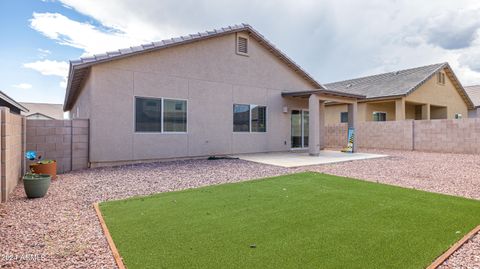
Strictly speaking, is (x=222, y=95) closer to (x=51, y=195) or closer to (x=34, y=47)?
(x=51, y=195)

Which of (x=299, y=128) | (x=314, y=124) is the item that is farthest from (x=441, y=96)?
(x=314, y=124)

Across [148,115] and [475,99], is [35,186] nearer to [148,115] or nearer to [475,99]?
[148,115]

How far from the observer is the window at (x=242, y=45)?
1346cm

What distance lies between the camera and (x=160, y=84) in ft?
36.5

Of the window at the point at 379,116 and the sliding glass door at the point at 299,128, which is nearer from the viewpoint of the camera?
the sliding glass door at the point at 299,128

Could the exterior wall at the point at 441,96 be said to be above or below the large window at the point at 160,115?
above

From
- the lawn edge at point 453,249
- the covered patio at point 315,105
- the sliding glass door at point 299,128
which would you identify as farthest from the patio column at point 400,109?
the lawn edge at point 453,249

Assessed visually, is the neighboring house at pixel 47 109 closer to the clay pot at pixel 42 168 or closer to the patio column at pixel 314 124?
the clay pot at pixel 42 168

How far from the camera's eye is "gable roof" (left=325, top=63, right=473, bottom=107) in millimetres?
20688

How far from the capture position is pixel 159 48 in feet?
36.1

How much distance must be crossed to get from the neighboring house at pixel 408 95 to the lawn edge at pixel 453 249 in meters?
18.1

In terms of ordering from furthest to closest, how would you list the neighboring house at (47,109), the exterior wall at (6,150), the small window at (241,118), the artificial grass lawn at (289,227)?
the neighboring house at (47,109) < the small window at (241,118) < the exterior wall at (6,150) < the artificial grass lawn at (289,227)

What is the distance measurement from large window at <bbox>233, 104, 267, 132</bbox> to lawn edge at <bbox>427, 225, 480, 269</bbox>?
33.1 feet

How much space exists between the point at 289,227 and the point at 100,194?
4334mm
